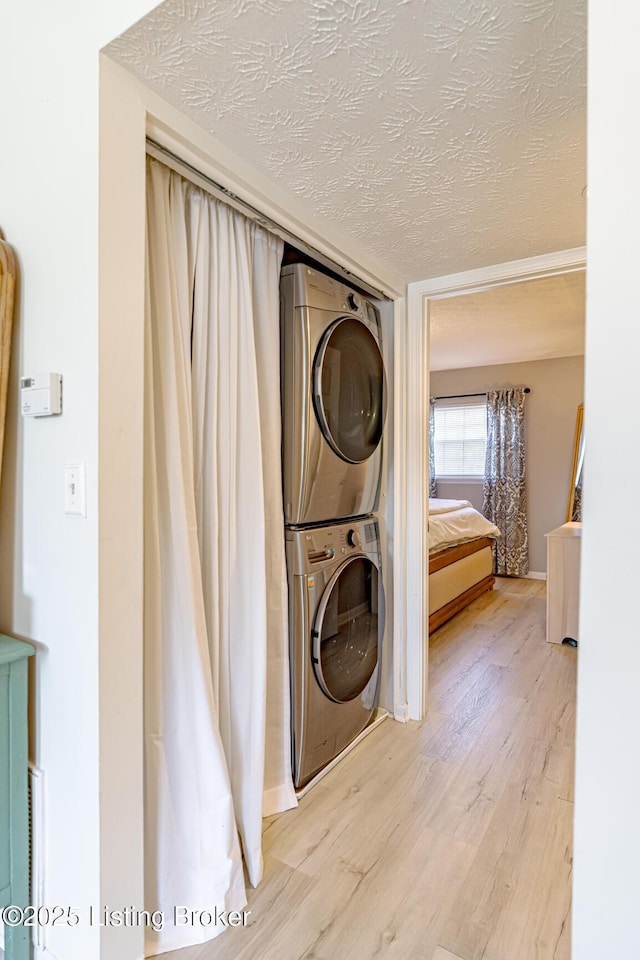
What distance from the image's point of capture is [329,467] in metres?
1.85

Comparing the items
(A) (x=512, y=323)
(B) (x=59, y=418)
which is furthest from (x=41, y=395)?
(A) (x=512, y=323)

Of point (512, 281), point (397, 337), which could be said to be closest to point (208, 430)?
point (397, 337)

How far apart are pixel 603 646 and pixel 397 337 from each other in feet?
6.34

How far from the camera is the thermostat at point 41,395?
105 centimetres

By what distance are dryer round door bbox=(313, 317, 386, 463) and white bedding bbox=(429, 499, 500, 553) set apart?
1616 millimetres

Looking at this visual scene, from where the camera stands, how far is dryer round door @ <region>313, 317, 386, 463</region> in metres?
1.78

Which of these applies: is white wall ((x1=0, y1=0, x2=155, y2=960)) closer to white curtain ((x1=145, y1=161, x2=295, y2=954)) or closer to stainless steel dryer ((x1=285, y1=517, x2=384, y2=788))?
white curtain ((x1=145, y1=161, x2=295, y2=954))

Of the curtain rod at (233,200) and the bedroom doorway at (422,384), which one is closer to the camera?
the curtain rod at (233,200)

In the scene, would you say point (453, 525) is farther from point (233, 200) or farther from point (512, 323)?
point (233, 200)

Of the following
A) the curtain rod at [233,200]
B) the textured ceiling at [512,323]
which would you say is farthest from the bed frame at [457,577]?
the curtain rod at [233,200]

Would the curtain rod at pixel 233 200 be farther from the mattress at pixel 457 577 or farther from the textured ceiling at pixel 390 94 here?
the mattress at pixel 457 577

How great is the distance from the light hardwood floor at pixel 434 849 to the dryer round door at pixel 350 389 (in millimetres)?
1292

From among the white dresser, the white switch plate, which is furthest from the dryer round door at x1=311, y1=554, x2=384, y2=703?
the white dresser

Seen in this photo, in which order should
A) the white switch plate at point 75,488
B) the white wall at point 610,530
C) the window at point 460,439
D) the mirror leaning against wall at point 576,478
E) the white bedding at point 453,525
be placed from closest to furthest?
the white wall at point 610,530 → the white switch plate at point 75,488 → the white bedding at point 453,525 → the mirror leaning against wall at point 576,478 → the window at point 460,439
